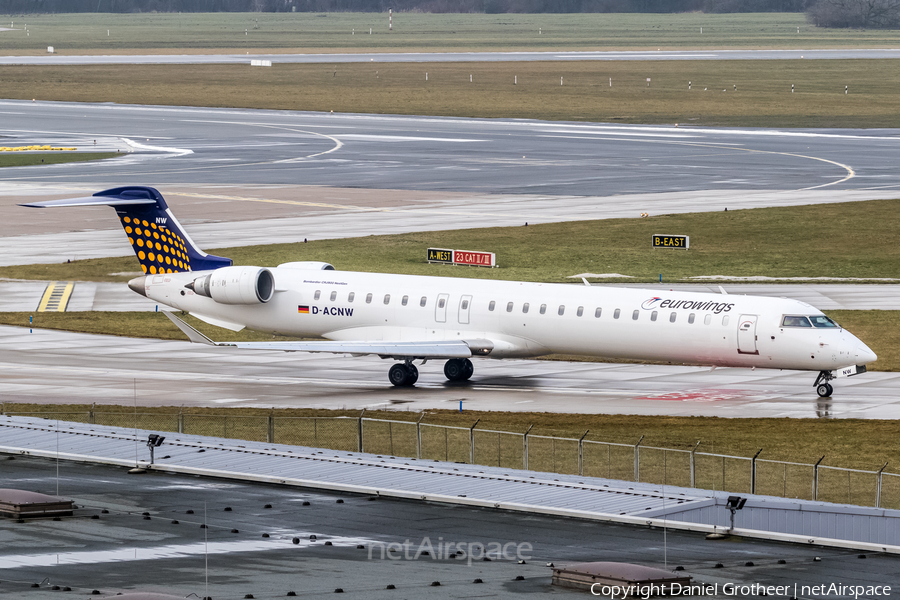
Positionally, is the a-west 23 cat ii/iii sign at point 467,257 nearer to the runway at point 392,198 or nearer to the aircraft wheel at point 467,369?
the runway at point 392,198

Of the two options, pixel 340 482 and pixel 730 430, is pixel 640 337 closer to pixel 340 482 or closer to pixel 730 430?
pixel 730 430

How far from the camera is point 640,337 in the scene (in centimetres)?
5769

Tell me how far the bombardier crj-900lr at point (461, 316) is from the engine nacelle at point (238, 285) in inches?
2.2

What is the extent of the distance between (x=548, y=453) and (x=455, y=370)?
20151mm

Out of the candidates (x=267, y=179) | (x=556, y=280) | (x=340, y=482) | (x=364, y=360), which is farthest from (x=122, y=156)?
(x=340, y=482)

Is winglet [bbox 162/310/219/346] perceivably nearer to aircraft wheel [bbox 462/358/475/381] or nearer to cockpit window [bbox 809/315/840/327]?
aircraft wheel [bbox 462/358/475/381]

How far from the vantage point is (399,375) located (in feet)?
201

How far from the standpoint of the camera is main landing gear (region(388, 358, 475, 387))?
61219 millimetres

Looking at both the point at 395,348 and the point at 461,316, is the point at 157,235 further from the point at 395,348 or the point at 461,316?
the point at 461,316

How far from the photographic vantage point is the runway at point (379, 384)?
56000 mm

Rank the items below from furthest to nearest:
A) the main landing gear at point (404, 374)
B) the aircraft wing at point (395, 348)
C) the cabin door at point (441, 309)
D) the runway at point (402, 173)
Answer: the runway at point (402, 173)
the cabin door at point (441, 309)
the main landing gear at point (404, 374)
the aircraft wing at point (395, 348)

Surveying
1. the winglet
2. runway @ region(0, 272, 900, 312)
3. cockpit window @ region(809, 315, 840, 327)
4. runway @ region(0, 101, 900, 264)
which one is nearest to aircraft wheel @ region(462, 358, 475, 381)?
the winglet

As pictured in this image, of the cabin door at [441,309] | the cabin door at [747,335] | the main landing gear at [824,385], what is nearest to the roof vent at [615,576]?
the cabin door at [747,335]

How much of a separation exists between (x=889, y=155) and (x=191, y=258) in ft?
330
